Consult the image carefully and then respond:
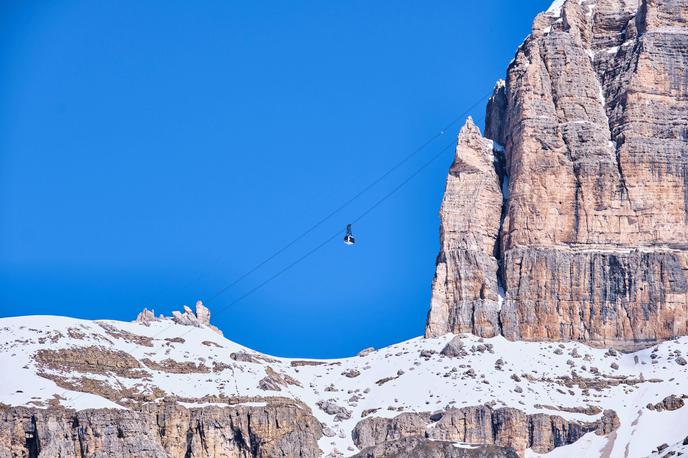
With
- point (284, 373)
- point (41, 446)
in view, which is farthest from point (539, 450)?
point (41, 446)

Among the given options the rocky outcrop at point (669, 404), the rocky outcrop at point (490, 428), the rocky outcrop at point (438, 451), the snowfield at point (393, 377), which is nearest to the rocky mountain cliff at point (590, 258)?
the snowfield at point (393, 377)

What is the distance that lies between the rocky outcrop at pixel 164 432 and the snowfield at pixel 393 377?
87.1 inches

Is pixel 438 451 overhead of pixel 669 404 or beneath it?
beneath

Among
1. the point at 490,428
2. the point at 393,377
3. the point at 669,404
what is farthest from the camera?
the point at 393,377

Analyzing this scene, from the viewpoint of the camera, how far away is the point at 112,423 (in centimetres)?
16188

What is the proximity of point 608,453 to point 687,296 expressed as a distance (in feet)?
99.3

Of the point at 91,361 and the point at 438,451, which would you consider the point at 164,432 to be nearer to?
the point at 91,361

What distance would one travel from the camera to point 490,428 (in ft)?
567

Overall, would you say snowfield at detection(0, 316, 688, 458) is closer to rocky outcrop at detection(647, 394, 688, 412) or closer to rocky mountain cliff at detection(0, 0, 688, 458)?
rocky mountain cliff at detection(0, 0, 688, 458)

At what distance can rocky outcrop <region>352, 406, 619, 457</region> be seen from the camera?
171m

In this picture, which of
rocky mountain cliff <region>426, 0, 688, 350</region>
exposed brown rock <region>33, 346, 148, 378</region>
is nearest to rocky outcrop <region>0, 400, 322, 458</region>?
exposed brown rock <region>33, 346, 148, 378</region>

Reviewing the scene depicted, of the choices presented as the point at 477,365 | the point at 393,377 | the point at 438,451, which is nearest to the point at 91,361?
the point at 393,377

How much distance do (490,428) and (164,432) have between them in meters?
30.0

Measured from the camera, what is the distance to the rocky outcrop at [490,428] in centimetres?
17112
